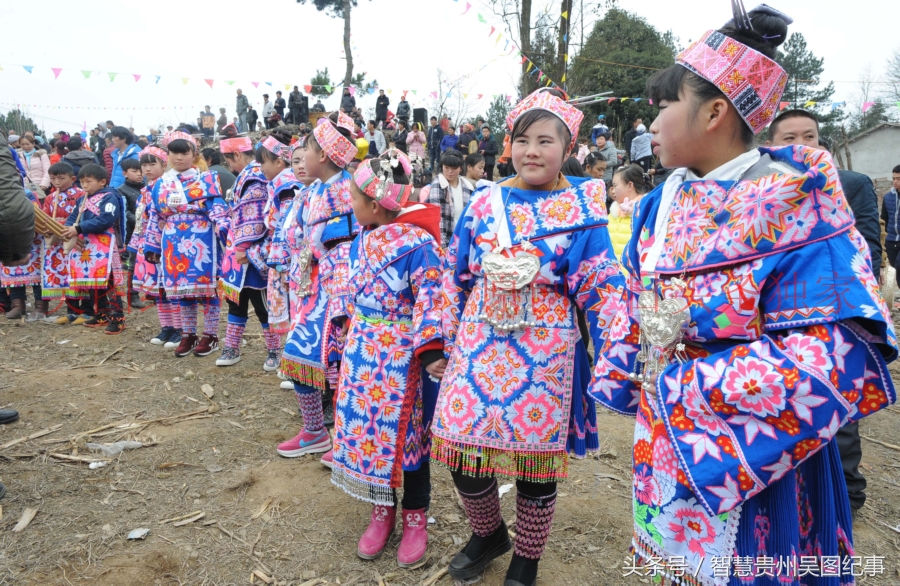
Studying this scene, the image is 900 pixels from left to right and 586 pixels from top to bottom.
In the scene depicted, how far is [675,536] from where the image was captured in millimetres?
1541

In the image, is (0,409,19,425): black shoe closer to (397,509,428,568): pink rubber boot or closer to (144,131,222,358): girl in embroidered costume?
(144,131,222,358): girl in embroidered costume

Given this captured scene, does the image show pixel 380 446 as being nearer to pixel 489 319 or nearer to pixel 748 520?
pixel 489 319

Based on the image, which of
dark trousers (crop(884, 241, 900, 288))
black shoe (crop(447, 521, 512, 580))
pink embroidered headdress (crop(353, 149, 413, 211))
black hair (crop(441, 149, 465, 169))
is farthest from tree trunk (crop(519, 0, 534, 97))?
black shoe (crop(447, 521, 512, 580))

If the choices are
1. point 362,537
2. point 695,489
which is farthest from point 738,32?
point 362,537

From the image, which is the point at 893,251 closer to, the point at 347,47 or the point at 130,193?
the point at 130,193

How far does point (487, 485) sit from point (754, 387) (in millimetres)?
1517

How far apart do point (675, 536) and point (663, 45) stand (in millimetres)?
25185

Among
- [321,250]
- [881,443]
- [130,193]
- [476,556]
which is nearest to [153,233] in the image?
[130,193]

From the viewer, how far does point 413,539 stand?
9.83ft

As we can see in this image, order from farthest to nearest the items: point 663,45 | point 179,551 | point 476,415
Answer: point 663,45
point 179,551
point 476,415

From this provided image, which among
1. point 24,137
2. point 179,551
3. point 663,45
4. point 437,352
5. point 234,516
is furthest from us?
point 663,45

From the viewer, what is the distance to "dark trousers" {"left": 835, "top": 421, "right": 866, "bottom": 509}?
10.8 feet

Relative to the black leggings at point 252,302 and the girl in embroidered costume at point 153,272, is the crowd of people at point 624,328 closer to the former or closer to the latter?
the black leggings at point 252,302

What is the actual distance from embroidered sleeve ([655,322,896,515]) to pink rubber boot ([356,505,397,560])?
196cm
